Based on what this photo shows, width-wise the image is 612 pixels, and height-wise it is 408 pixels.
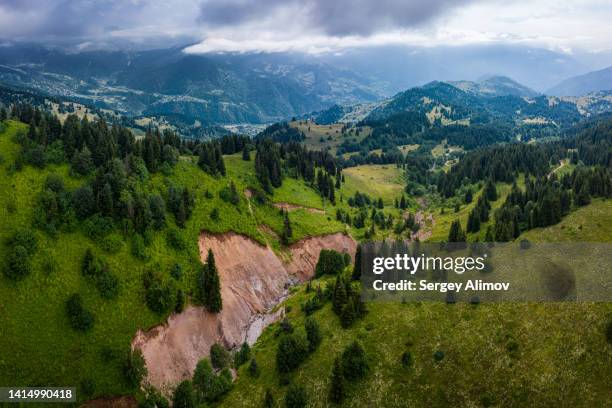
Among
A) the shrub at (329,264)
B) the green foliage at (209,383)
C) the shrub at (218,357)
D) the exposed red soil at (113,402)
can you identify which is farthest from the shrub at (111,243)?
the shrub at (329,264)

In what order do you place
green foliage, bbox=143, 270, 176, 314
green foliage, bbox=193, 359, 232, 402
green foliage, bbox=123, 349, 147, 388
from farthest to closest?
green foliage, bbox=143, 270, 176, 314 < green foliage, bbox=193, 359, 232, 402 < green foliage, bbox=123, 349, 147, 388

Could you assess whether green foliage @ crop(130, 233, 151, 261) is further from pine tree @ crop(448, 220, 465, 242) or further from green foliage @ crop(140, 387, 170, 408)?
pine tree @ crop(448, 220, 465, 242)

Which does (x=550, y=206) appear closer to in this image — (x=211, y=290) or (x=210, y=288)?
(x=211, y=290)

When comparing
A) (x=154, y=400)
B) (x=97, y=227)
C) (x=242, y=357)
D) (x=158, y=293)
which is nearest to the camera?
(x=154, y=400)

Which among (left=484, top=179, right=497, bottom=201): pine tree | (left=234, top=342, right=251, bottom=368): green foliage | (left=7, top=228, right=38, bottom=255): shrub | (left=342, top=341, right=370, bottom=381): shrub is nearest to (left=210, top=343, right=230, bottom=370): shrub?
(left=234, top=342, right=251, bottom=368): green foliage

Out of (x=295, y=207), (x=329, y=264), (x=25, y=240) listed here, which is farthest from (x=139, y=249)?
(x=295, y=207)

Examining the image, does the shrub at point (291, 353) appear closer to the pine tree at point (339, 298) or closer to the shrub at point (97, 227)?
the pine tree at point (339, 298)
